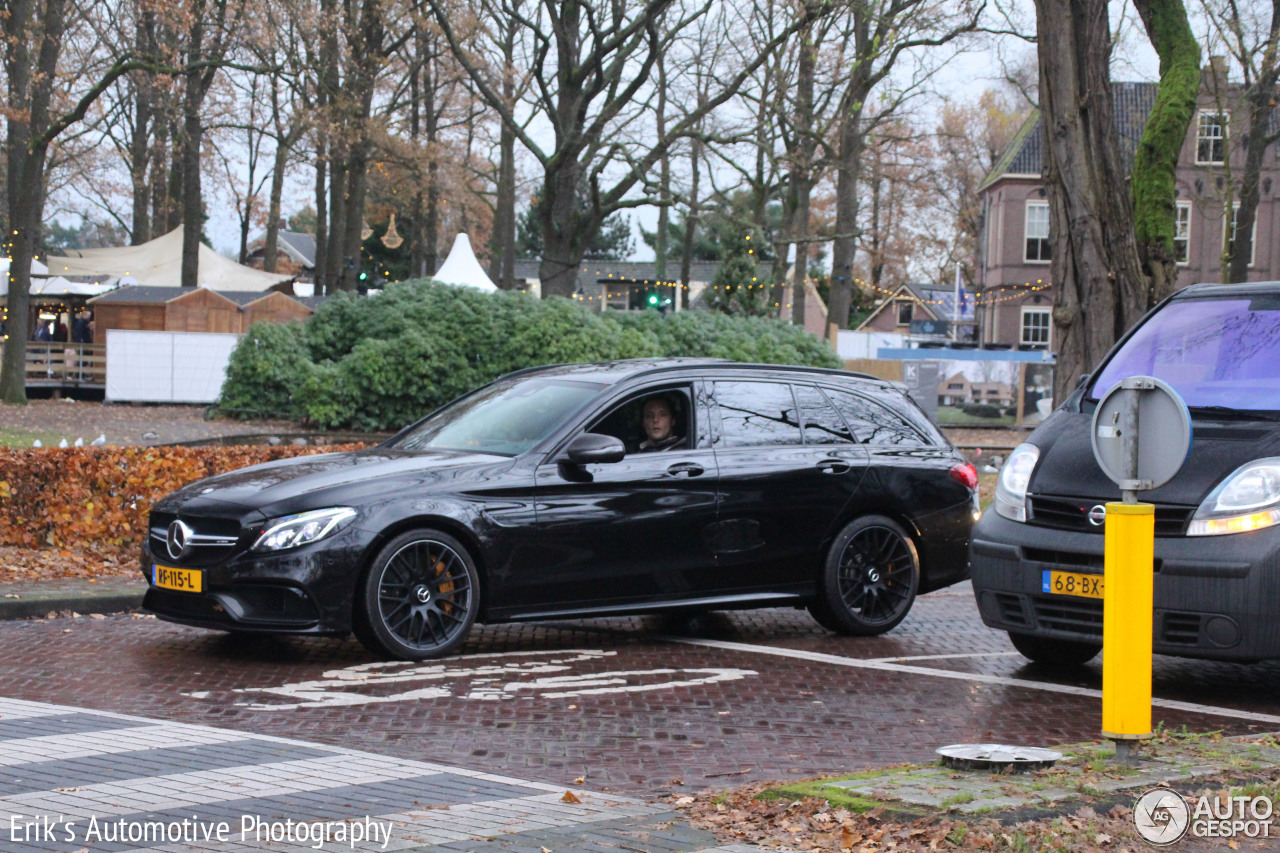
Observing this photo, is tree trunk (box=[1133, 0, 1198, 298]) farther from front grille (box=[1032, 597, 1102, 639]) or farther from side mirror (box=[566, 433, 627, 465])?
side mirror (box=[566, 433, 627, 465])

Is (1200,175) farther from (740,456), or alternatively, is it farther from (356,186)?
(740,456)

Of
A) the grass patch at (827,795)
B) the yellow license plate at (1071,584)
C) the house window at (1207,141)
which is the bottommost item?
the grass patch at (827,795)

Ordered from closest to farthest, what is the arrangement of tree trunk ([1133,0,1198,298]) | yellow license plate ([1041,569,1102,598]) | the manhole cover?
1. the manhole cover
2. yellow license plate ([1041,569,1102,598])
3. tree trunk ([1133,0,1198,298])

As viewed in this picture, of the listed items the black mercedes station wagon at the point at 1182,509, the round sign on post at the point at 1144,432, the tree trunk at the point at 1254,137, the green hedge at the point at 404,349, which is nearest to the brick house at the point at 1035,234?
the tree trunk at the point at 1254,137

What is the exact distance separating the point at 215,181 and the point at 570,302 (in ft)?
96.4

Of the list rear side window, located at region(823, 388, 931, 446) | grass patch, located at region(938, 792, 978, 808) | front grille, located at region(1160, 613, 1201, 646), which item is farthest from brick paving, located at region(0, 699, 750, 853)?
rear side window, located at region(823, 388, 931, 446)

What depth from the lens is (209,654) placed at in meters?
8.14

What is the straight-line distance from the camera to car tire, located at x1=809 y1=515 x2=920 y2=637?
9281 millimetres

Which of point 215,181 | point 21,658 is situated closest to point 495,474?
point 21,658

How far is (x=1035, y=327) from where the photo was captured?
61.3 meters

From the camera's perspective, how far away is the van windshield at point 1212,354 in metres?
7.51

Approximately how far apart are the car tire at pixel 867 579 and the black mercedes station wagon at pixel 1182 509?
128 cm

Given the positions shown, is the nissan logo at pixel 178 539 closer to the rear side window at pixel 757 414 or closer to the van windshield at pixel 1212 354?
the rear side window at pixel 757 414

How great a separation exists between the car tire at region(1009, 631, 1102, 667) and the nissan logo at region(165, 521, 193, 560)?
463cm
